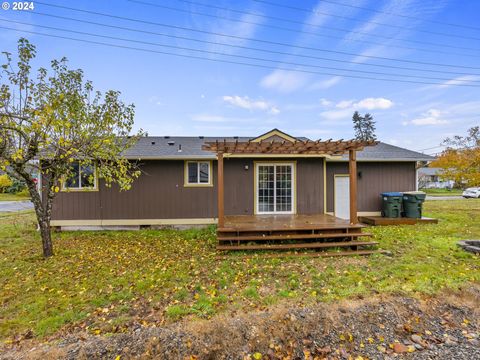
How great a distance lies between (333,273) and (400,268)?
54.0 inches

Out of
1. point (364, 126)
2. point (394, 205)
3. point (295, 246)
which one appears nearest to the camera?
point (295, 246)

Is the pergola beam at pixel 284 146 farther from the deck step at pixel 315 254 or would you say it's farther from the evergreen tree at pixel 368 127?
the evergreen tree at pixel 368 127

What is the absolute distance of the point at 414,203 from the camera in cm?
876

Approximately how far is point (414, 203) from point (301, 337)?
8.61 m

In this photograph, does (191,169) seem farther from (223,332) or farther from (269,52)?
(269,52)

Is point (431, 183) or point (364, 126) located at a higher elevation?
point (364, 126)

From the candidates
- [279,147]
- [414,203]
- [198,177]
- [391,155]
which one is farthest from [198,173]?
[414,203]

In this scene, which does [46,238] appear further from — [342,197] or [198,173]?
[342,197]

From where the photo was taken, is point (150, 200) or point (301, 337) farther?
point (150, 200)

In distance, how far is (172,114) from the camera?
49.9 ft

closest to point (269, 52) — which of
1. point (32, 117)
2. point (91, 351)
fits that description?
point (32, 117)

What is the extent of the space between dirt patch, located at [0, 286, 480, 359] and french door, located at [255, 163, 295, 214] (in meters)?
5.63

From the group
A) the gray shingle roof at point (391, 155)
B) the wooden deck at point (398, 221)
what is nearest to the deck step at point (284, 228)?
the wooden deck at point (398, 221)

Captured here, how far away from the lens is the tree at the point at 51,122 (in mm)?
4383
